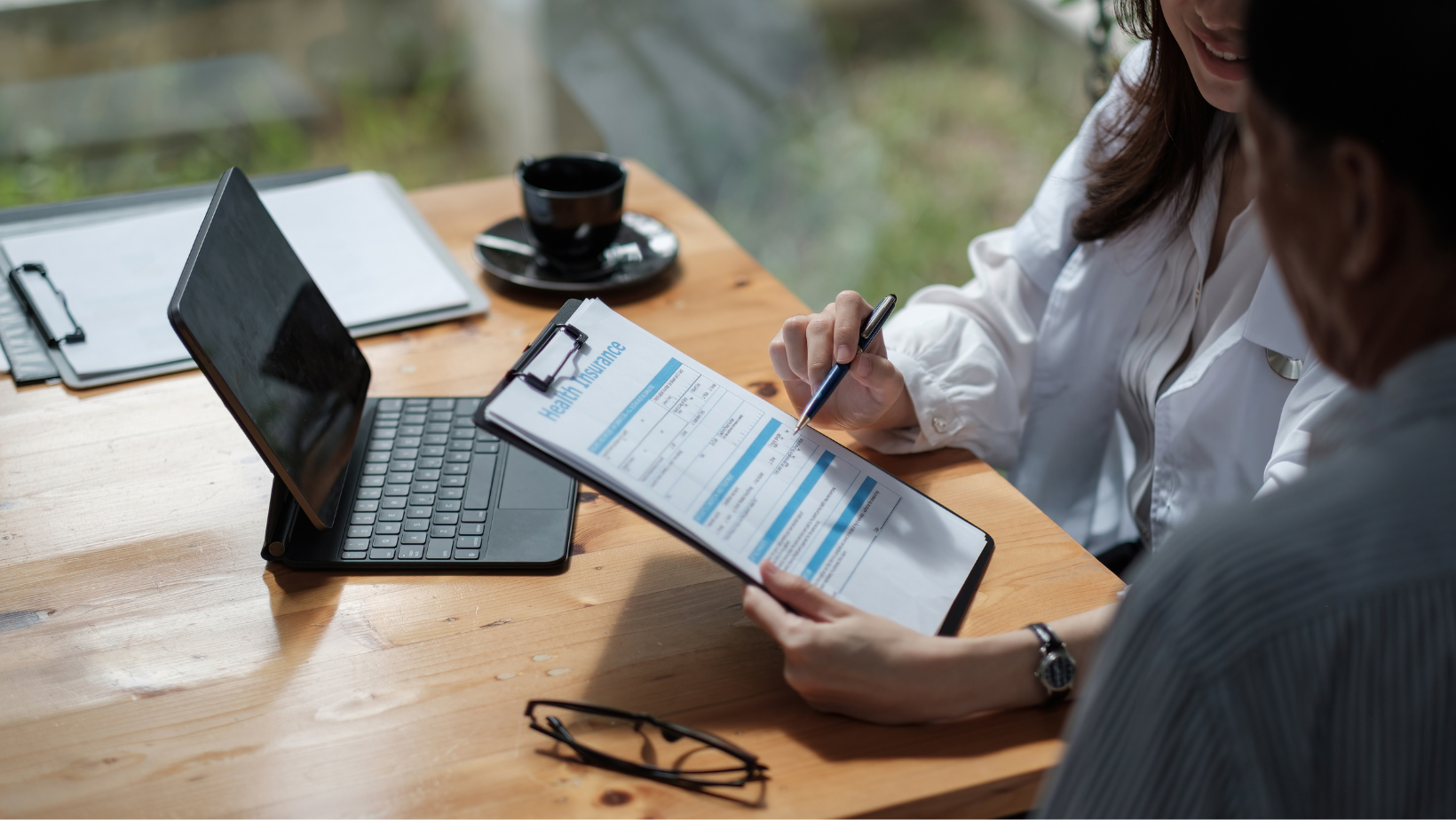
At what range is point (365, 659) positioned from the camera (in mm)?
694

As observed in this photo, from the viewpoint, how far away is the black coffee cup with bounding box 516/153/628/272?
1.13 meters

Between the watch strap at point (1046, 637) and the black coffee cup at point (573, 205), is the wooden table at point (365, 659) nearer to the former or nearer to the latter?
the watch strap at point (1046, 637)

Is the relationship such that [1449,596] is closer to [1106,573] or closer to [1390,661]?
[1390,661]

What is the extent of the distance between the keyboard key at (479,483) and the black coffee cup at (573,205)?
0.36 metres

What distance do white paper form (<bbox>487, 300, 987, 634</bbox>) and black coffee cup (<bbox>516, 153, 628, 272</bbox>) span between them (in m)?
0.37

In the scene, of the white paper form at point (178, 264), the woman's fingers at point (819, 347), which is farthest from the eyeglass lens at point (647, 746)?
the white paper form at point (178, 264)

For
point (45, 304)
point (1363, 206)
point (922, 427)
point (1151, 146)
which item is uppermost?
point (1363, 206)

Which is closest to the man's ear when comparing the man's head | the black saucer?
the man's head

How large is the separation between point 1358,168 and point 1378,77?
0.04 meters

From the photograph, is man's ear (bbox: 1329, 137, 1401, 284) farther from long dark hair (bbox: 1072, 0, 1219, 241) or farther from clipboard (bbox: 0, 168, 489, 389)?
clipboard (bbox: 0, 168, 489, 389)

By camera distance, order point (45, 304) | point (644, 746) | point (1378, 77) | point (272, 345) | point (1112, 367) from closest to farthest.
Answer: point (1378, 77) → point (644, 746) → point (272, 345) → point (45, 304) → point (1112, 367)

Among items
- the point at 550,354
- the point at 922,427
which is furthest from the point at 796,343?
the point at 550,354

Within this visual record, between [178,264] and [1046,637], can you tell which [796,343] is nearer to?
[1046,637]

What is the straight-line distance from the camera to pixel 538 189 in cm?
114
